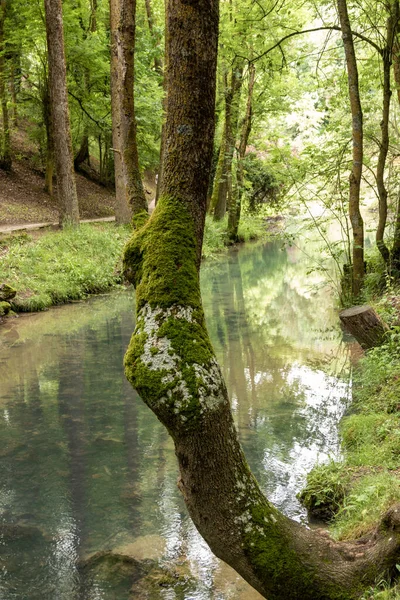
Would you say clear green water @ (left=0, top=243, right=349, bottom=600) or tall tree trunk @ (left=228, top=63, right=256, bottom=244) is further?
tall tree trunk @ (left=228, top=63, right=256, bottom=244)

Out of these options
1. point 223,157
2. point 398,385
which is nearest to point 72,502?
point 398,385

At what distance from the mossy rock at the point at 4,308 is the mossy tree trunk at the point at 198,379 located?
34.6ft

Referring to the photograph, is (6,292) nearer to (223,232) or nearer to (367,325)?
(367,325)

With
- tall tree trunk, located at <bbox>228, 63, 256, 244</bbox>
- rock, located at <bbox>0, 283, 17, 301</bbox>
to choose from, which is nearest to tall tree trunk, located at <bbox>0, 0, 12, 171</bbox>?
tall tree trunk, located at <bbox>228, 63, 256, 244</bbox>

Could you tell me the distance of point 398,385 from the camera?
6.90m

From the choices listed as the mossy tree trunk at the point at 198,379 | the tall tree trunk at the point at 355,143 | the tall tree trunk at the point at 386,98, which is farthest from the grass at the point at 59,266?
the mossy tree trunk at the point at 198,379

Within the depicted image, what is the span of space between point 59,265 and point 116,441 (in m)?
9.15

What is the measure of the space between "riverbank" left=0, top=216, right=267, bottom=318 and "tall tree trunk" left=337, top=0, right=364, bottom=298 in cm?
698

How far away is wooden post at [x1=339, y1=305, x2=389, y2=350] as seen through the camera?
27.7ft

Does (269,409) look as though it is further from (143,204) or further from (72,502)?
(143,204)

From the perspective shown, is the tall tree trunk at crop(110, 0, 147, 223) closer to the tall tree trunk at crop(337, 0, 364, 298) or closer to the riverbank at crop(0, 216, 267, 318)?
the tall tree trunk at crop(337, 0, 364, 298)

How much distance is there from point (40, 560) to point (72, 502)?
0.92 metres

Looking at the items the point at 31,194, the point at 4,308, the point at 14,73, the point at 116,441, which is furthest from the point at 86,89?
the point at 116,441

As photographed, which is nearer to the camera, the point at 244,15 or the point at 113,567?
the point at 113,567
